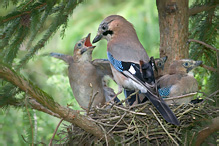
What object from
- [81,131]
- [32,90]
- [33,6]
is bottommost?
[81,131]

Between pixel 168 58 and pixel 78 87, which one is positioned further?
pixel 78 87

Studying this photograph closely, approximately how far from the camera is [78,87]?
15.4 ft

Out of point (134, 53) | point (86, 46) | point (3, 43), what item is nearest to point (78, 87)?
point (86, 46)

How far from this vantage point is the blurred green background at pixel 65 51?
3.90 meters

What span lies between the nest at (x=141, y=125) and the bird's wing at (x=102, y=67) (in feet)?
3.54

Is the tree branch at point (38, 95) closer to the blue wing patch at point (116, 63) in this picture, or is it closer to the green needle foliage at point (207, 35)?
the blue wing patch at point (116, 63)

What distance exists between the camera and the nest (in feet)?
10.9

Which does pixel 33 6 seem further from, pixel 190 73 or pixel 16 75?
pixel 190 73

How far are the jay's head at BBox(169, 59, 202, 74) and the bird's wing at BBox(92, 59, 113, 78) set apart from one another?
33.4 inches

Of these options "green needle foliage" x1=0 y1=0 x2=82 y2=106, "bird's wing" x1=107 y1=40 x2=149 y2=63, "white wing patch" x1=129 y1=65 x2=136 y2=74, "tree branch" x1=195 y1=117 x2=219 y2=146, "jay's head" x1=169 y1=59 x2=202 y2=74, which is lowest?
"tree branch" x1=195 y1=117 x2=219 y2=146

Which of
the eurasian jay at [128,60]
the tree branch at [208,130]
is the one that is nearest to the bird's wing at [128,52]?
the eurasian jay at [128,60]

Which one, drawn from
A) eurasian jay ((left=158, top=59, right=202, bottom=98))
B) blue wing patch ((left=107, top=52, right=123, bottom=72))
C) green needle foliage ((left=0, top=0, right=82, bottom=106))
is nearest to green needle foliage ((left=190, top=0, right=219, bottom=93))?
eurasian jay ((left=158, top=59, right=202, bottom=98))

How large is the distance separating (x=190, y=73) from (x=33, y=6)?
2264 mm

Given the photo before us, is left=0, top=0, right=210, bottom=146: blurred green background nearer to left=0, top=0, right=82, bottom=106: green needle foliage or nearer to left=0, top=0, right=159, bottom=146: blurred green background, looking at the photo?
left=0, top=0, right=159, bottom=146: blurred green background
